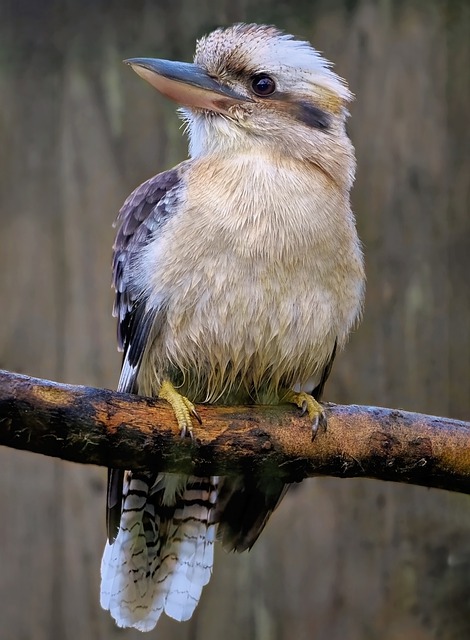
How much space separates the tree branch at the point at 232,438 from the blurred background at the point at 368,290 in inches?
19.3

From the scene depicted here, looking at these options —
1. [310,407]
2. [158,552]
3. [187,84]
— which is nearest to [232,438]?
[310,407]

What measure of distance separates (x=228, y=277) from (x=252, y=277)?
0.14ft

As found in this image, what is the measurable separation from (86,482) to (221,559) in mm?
336

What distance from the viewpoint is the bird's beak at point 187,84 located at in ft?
5.36

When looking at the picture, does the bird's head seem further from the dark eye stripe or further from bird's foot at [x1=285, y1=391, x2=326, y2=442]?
bird's foot at [x1=285, y1=391, x2=326, y2=442]

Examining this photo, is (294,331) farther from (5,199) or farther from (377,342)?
(5,199)

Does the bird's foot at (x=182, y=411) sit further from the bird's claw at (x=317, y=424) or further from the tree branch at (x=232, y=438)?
the bird's claw at (x=317, y=424)

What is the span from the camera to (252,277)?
5.22 feet

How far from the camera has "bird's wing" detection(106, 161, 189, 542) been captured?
1.68 meters

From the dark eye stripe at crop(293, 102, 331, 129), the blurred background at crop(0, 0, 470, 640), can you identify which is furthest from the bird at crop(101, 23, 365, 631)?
the blurred background at crop(0, 0, 470, 640)

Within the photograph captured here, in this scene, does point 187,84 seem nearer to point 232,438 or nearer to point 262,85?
point 262,85

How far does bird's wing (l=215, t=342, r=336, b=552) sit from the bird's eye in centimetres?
50

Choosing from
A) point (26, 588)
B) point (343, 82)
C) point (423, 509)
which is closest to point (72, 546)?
point (26, 588)

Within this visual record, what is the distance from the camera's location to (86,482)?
202cm
